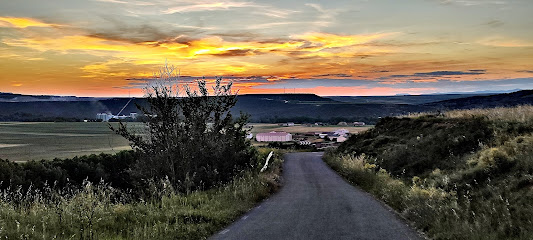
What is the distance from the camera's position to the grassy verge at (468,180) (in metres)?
8.85

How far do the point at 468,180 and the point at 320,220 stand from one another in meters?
6.70

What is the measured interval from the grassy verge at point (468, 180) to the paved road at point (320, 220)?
0.79 m

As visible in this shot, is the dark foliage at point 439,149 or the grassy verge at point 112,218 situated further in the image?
the dark foliage at point 439,149

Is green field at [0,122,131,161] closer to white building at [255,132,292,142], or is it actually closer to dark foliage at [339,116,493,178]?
dark foliage at [339,116,493,178]

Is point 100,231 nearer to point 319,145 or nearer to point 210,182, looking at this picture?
point 210,182

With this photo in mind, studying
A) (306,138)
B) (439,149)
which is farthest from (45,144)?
(439,149)

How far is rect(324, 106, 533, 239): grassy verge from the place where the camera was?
885 centimetres

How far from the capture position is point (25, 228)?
7.44 meters

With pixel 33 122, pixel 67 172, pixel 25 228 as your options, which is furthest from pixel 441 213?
pixel 33 122

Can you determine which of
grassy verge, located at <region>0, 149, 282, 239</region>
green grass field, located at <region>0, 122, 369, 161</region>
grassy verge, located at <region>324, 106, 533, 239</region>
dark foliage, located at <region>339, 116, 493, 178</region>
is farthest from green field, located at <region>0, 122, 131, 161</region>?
dark foliage, located at <region>339, 116, 493, 178</region>

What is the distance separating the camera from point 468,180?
13734 millimetres

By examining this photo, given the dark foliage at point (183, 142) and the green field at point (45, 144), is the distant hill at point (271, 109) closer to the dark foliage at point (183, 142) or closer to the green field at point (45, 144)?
the green field at point (45, 144)

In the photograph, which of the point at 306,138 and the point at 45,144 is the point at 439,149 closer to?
the point at 45,144

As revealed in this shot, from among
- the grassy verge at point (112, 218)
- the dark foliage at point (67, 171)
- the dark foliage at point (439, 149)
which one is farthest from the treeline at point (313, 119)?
the grassy verge at point (112, 218)
